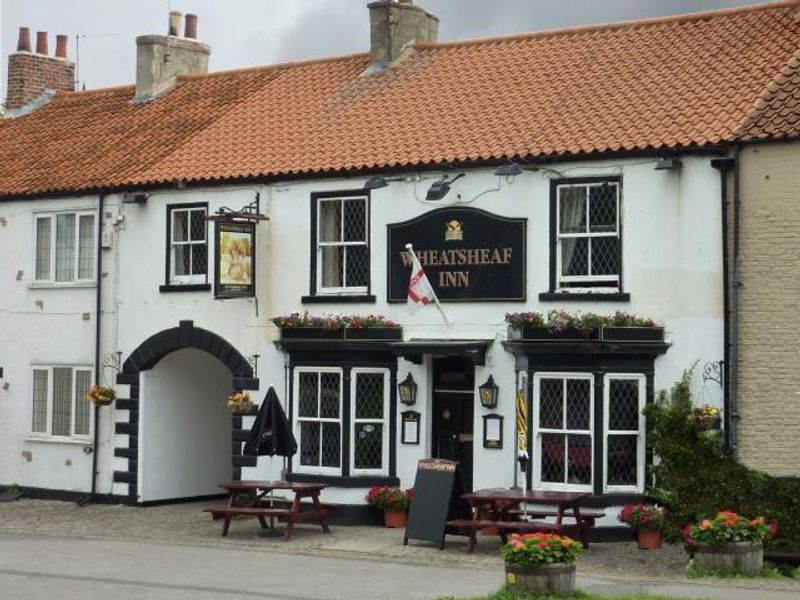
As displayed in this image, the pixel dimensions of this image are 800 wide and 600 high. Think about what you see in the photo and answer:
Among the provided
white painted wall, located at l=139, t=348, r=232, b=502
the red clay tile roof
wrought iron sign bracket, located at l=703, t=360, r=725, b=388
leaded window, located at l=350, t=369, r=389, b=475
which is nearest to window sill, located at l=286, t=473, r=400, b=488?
leaded window, located at l=350, t=369, r=389, b=475

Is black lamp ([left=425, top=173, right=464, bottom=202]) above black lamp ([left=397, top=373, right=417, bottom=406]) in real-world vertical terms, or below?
above

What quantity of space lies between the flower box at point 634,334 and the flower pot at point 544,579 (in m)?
6.42

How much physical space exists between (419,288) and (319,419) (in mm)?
2898

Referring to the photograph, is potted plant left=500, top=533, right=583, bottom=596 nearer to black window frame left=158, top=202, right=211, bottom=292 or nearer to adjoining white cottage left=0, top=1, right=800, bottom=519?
adjoining white cottage left=0, top=1, right=800, bottom=519

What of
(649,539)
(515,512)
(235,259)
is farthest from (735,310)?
(235,259)

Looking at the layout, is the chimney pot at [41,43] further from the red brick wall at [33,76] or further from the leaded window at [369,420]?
the leaded window at [369,420]

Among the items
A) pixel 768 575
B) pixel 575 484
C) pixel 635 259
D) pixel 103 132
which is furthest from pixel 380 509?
pixel 103 132

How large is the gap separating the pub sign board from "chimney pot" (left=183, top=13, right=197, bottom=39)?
34.4 feet

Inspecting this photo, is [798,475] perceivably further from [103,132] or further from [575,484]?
[103,132]

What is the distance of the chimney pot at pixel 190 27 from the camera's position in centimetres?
3288

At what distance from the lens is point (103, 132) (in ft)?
100

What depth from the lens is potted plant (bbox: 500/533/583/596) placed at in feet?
52.4

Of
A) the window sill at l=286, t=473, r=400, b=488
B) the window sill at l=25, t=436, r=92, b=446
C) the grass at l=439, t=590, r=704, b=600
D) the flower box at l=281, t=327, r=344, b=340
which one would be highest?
the flower box at l=281, t=327, r=344, b=340

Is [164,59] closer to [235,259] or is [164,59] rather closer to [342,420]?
[235,259]
